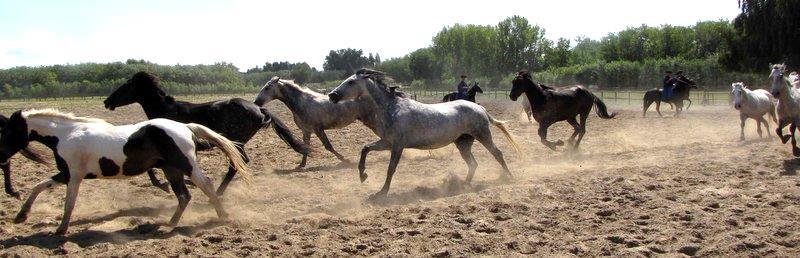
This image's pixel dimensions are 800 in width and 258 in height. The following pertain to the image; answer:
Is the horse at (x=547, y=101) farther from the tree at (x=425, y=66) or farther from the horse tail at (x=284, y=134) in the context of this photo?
the tree at (x=425, y=66)

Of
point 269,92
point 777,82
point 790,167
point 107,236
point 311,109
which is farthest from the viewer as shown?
point 311,109

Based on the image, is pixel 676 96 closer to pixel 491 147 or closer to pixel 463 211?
pixel 491 147

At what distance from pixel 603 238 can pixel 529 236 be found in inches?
23.8

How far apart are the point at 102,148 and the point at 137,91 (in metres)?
2.72

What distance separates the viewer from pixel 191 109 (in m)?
8.82

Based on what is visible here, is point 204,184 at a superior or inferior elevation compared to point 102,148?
inferior

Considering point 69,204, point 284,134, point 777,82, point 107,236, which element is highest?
point 777,82

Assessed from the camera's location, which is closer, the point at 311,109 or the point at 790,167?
the point at 790,167

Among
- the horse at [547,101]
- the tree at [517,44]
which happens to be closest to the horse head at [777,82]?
the horse at [547,101]

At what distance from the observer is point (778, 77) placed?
10297 millimetres

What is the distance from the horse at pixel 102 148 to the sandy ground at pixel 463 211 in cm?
48

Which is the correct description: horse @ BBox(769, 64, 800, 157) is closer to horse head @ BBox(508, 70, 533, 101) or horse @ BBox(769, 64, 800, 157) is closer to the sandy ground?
the sandy ground

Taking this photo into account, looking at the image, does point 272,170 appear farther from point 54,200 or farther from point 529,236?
point 529,236

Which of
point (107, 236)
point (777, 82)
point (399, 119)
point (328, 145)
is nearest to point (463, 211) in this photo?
point (399, 119)
